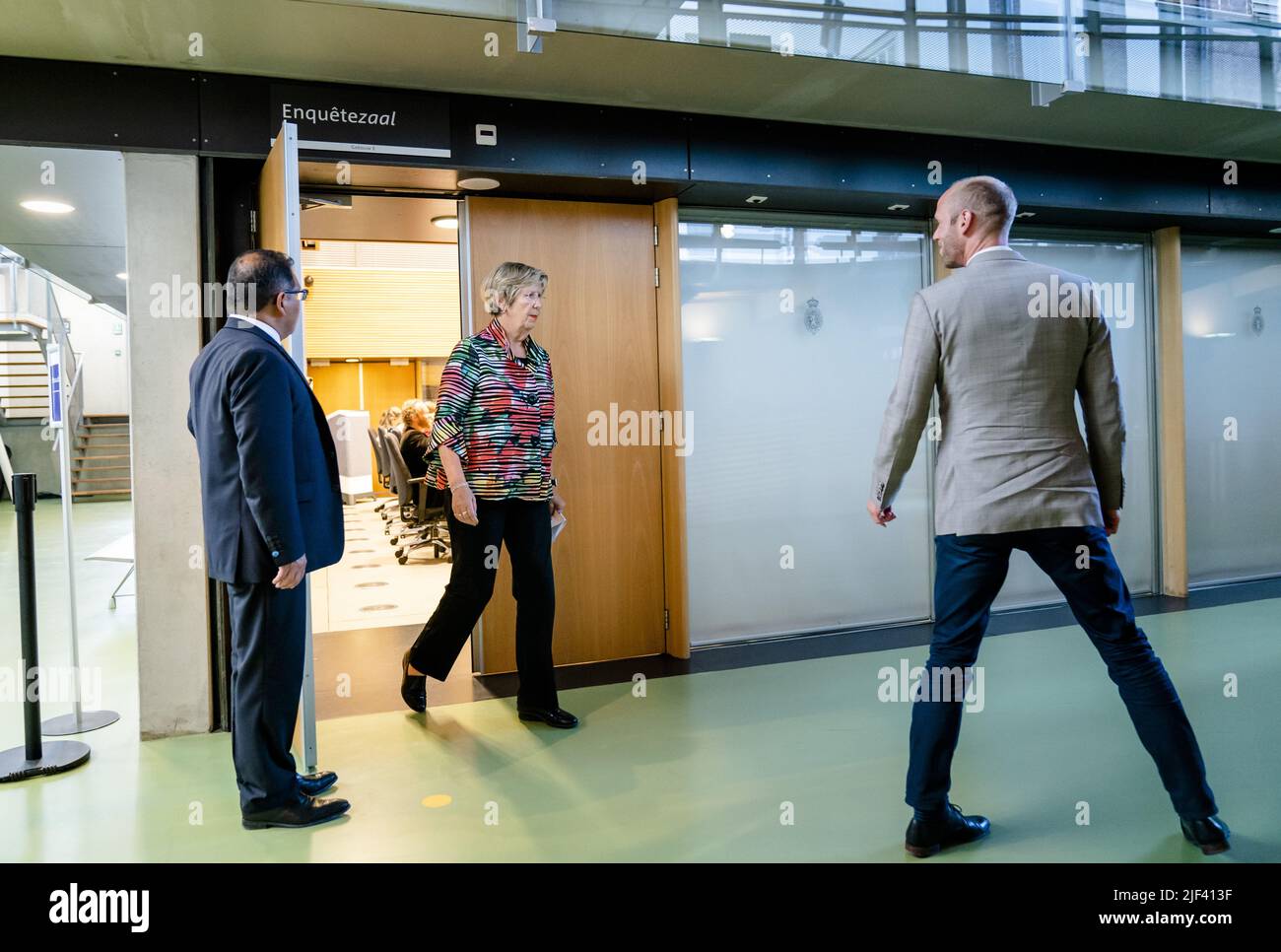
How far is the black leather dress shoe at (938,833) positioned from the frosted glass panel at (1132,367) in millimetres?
3616

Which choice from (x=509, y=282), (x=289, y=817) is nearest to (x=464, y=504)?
(x=509, y=282)

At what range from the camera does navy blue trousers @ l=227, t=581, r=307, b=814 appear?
262 centimetres

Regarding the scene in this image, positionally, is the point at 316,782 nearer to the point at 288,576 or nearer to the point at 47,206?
the point at 288,576

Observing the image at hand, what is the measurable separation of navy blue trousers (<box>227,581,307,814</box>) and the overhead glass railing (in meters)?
1.99

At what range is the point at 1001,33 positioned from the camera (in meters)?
3.69

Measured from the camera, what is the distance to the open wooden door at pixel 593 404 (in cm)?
439

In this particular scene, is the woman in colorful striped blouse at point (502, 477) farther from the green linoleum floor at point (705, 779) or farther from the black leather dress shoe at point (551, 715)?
the green linoleum floor at point (705, 779)

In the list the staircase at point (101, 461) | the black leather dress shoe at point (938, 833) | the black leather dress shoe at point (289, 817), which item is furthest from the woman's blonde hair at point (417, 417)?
the staircase at point (101, 461)

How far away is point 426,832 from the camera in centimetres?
263

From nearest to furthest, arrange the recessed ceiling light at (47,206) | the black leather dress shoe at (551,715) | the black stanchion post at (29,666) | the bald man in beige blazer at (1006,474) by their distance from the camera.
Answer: the bald man in beige blazer at (1006,474)
the black stanchion post at (29,666)
the black leather dress shoe at (551,715)
the recessed ceiling light at (47,206)

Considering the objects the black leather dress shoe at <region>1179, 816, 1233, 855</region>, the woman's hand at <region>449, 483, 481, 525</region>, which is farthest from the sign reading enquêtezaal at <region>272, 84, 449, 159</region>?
the black leather dress shoe at <region>1179, 816, 1233, 855</region>

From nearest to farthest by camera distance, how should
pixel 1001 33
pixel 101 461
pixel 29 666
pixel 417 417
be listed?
pixel 29 666, pixel 1001 33, pixel 417 417, pixel 101 461

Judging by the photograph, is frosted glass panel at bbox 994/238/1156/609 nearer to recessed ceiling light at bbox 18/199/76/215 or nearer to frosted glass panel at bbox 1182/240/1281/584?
frosted glass panel at bbox 1182/240/1281/584

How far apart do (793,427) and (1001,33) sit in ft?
6.94
